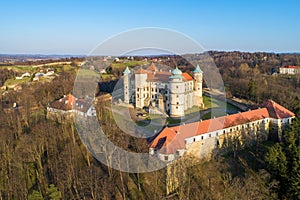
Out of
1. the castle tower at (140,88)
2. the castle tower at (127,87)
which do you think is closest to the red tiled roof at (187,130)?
the castle tower at (140,88)

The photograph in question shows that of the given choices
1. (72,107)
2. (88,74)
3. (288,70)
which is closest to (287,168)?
(72,107)

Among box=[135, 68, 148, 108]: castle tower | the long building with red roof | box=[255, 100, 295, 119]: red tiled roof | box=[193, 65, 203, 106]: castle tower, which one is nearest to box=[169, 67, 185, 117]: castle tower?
box=[135, 68, 148, 108]: castle tower

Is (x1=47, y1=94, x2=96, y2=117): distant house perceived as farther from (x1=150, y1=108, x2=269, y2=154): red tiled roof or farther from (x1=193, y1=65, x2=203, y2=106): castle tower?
(x1=193, y1=65, x2=203, y2=106): castle tower

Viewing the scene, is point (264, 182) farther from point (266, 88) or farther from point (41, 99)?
point (41, 99)

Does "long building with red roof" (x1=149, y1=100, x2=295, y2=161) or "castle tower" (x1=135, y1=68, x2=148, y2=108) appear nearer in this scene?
"long building with red roof" (x1=149, y1=100, x2=295, y2=161)

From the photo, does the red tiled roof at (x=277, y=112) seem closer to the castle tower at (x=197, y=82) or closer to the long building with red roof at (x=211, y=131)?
the long building with red roof at (x=211, y=131)

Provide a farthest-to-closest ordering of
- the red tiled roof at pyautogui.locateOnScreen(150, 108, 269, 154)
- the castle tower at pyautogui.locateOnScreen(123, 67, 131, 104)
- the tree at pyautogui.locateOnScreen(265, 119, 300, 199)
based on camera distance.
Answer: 1. the castle tower at pyautogui.locateOnScreen(123, 67, 131, 104)
2. the red tiled roof at pyautogui.locateOnScreen(150, 108, 269, 154)
3. the tree at pyautogui.locateOnScreen(265, 119, 300, 199)

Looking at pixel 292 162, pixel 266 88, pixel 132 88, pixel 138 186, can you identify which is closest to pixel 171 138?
pixel 138 186
